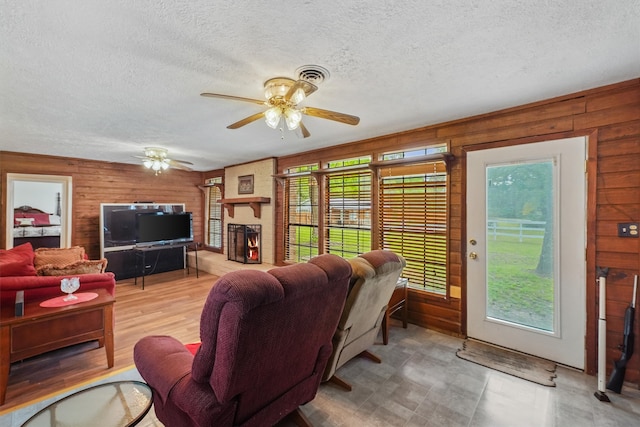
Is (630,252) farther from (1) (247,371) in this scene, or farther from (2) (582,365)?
(1) (247,371)

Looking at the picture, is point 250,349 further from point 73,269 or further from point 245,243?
point 245,243

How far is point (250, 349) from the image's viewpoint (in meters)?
1.15

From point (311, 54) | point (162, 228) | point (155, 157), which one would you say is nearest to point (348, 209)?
point (311, 54)

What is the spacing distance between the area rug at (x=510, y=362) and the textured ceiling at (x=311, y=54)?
235 centimetres

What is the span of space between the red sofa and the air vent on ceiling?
9.35 feet

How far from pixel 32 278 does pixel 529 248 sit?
4.59 m

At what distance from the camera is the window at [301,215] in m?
4.66

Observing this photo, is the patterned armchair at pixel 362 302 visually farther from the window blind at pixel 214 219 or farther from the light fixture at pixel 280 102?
the window blind at pixel 214 219

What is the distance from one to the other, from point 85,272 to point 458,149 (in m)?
4.24

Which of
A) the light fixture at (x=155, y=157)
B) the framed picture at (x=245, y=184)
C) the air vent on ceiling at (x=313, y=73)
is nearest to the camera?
the air vent on ceiling at (x=313, y=73)

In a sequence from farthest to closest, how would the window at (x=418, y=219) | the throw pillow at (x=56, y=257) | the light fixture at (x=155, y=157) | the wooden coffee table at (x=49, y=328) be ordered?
the light fixture at (x=155, y=157)
the throw pillow at (x=56, y=257)
the window at (x=418, y=219)
the wooden coffee table at (x=49, y=328)

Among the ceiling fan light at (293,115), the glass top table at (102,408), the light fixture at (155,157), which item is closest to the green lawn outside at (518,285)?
the ceiling fan light at (293,115)

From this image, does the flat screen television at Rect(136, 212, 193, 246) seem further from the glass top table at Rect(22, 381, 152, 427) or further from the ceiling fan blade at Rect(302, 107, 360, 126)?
the ceiling fan blade at Rect(302, 107, 360, 126)

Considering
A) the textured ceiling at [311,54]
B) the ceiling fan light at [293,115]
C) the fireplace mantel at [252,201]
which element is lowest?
the fireplace mantel at [252,201]
